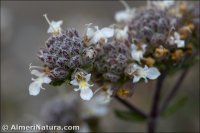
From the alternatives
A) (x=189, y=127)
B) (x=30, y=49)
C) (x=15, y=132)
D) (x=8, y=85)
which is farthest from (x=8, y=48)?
(x=189, y=127)

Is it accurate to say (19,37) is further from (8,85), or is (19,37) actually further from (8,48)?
(8,85)

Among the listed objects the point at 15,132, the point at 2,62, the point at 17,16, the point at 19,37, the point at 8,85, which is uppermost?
the point at 17,16

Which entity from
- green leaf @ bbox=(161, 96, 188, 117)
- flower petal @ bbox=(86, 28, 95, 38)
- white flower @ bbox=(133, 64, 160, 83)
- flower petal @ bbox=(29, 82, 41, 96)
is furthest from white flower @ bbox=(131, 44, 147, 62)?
green leaf @ bbox=(161, 96, 188, 117)

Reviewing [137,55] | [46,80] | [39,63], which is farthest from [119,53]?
[39,63]

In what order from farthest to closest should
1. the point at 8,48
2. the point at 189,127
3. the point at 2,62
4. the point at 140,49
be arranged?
1. the point at 8,48
2. the point at 2,62
3. the point at 189,127
4. the point at 140,49

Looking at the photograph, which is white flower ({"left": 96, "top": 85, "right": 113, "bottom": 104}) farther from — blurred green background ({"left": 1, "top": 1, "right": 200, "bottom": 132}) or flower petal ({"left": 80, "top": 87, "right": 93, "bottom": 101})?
blurred green background ({"left": 1, "top": 1, "right": 200, "bottom": 132})

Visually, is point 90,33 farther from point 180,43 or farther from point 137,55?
point 180,43
